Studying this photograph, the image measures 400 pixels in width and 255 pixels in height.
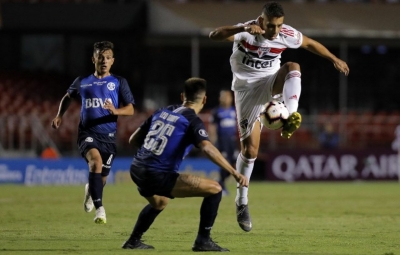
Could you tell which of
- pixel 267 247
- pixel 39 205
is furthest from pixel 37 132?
pixel 267 247

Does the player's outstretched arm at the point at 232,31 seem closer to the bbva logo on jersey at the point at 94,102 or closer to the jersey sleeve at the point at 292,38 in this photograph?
the jersey sleeve at the point at 292,38

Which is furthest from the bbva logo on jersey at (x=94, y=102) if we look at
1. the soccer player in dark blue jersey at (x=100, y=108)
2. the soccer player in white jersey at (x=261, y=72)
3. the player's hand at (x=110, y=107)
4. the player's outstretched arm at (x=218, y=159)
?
the player's outstretched arm at (x=218, y=159)

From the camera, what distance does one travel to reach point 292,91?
10406 millimetres

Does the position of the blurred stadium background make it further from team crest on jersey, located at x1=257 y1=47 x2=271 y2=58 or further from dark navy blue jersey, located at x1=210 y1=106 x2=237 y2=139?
team crest on jersey, located at x1=257 y1=47 x2=271 y2=58

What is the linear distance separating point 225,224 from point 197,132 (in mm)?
4308

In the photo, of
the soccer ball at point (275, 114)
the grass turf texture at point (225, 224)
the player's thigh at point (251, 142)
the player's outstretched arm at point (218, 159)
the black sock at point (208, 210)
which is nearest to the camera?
the player's outstretched arm at point (218, 159)

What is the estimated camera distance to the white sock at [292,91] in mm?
10352

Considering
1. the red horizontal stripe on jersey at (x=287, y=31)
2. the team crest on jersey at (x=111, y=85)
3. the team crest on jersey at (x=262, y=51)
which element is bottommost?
the team crest on jersey at (x=111, y=85)

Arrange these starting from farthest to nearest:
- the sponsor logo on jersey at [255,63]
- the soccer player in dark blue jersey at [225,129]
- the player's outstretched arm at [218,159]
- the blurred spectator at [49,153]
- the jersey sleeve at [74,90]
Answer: the blurred spectator at [49,153] < the soccer player in dark blue jersey at [225,129] < the jersey sleeve at [74,90] < the sponsor logo on jersey at [255,63] < the player's outstretched arm at [218,159]

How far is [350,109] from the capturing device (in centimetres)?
3325

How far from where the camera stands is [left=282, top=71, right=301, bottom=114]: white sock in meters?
10.4

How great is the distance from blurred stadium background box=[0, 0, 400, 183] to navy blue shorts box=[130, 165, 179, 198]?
15.4 metres

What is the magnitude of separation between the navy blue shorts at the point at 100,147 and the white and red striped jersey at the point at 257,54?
202cm

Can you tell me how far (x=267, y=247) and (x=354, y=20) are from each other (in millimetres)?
20460
